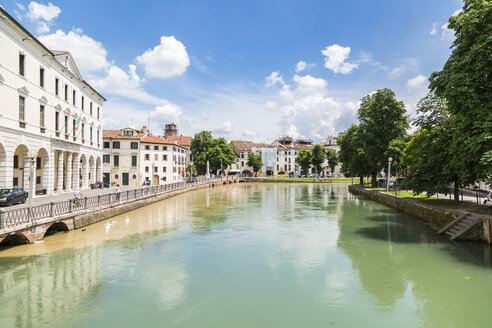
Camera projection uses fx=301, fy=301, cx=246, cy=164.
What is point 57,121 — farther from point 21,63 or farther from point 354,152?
point 354,152

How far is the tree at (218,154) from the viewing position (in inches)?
3125

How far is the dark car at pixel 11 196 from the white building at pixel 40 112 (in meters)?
1.59

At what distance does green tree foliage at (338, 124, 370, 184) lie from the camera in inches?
1748

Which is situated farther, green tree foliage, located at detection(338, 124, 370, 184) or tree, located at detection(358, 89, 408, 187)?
green tree foliage, located at detection(338, 124, 370, 184)

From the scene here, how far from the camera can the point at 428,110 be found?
2534 centimetres

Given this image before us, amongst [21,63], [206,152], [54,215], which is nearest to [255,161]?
[206,152]

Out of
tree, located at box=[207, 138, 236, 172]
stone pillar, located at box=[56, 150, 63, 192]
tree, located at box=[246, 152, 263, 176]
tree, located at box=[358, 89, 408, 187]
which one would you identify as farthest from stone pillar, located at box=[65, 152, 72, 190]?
tree, located at box=[246, 152, 263, 176]

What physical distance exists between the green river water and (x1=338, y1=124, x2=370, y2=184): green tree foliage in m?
25.3

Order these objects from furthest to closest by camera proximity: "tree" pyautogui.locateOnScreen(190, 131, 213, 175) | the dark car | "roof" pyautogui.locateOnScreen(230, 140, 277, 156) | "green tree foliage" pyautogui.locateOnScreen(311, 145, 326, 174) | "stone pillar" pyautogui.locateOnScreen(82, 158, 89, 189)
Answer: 1. "roof" pyautogui.locateOnScreen(230, 140, 277, 156)
2. "green tree foliage" pyautogui.locateOnScreen(311, 145, 326, 174)
3. "tree" pyautogui.locateOnScreen(190, 131, 213, 175)
4. "stone pillar" pyautogui.locateOnScreen(82, 158, 89, 189)
5. the dark car

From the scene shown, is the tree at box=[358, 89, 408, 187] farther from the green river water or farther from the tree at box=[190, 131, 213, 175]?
the tree at box=[190, 131, 213, 175]

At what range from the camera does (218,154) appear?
79875 millimetres

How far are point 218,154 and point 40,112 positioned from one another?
53.1 meters

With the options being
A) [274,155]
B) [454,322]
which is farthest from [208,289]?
[274,155]

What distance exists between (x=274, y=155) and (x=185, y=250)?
4039 inches
